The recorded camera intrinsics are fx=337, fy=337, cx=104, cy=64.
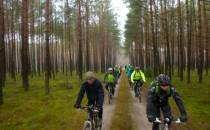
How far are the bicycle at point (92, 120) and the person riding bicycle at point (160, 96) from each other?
1741mm

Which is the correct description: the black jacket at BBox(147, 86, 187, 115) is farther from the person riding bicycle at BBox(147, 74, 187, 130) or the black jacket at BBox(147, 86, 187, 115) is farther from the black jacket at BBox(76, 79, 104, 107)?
the black jacket at BBox(76, 79, 104, 107)

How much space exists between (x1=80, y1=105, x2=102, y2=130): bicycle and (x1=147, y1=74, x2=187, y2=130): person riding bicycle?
174 centimetres

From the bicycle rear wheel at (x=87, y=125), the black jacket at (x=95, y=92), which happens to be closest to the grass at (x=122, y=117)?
the black jacket at (x=95, y=92)

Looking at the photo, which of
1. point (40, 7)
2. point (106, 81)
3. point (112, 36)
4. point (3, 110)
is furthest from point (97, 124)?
point (112, 36)

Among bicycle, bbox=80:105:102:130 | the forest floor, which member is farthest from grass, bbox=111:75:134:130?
bicycle, bbox=80:105:102:130

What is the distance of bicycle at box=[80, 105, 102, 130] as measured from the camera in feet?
25.7

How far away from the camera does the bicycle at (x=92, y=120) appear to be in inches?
309

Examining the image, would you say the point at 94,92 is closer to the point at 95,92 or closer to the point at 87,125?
the point at 95,92

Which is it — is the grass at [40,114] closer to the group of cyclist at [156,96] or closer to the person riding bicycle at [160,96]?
the group of cyclist at [156,96]

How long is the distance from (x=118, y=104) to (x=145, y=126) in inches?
229

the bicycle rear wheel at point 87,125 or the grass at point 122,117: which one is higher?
the bicycle rear wheel at point 87,125

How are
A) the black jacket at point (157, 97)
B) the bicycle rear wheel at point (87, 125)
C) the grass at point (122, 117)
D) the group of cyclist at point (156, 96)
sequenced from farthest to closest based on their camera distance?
the grass at point (122, 117) → the bicycle rear wheel at point (87, 125) → the black jacket at point (157, 97) → the group of cyclist at point (156, 96)

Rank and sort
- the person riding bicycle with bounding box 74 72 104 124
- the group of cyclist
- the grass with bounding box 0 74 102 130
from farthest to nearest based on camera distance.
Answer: the grass with bounding box 0 74 102 130, the person riding bicycle with bounding box 74 72 104 124, the group of cyclist

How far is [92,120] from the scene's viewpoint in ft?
27.1
